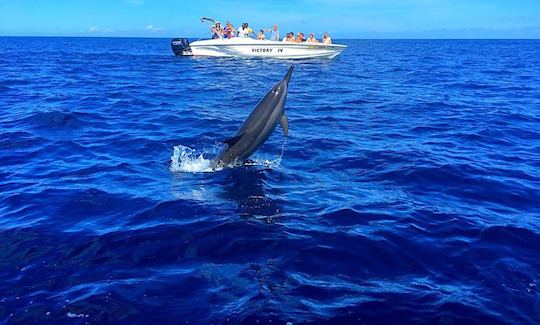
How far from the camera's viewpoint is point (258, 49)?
120ft

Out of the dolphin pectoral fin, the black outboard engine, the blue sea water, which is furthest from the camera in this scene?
the black outboard engine

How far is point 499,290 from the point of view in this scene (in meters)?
4.96

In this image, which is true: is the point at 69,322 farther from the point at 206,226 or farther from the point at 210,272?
the point at 206,226

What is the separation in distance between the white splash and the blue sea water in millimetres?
53

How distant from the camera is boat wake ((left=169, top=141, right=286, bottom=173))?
9148 mm

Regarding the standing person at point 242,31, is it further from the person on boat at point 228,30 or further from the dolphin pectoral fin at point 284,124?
the dolphin pectoral fin at point 284,124

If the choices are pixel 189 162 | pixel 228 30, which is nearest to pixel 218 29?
pixel 228 30

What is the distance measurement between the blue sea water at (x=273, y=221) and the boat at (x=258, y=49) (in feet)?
73.8

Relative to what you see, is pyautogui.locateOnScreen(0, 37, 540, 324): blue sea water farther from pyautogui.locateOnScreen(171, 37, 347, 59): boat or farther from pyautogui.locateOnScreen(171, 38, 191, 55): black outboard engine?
pyautogui.locateOnScreen(171, 38, 191, 55): black outboard engine

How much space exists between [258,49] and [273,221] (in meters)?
31.8

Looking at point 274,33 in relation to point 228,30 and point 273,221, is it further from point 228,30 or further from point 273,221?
point 273,221

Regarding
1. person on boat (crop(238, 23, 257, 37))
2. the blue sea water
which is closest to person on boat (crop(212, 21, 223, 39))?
person on boat (crop(238, 23, 257, 37))

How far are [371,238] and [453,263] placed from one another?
42.8 inches

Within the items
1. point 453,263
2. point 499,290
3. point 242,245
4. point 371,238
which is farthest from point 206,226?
point 499,290
